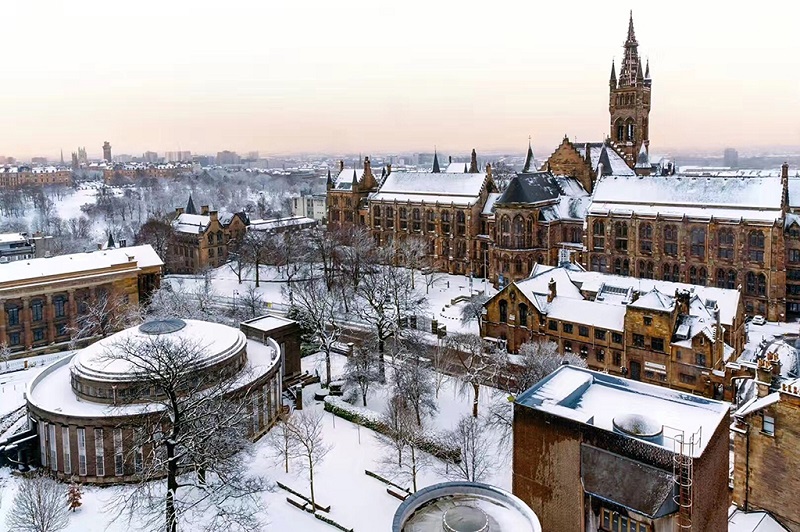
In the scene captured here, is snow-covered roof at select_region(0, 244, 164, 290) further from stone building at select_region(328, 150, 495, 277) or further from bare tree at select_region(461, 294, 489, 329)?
stone building at select_region(328, 150, 495, 277)

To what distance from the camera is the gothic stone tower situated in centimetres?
10456

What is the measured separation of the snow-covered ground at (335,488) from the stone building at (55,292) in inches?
1084

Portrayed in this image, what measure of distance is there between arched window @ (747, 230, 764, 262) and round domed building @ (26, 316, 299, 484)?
53.1m

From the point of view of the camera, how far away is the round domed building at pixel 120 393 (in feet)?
126

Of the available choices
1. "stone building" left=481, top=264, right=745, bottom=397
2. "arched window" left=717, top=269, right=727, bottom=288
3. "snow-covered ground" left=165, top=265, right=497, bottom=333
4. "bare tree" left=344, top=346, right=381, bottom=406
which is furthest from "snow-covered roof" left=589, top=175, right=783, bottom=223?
"bare tree" left=344, top=346, right=381, bottom=406

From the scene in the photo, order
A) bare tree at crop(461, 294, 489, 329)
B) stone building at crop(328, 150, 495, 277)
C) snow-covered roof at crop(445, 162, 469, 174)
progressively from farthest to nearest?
snow-covered roof at crop(445, 162, 469, 174) < stone building at crop(328, 150, 495, 277) < bare tree at crop(461, 294, 489, 329)

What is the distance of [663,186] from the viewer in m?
77.2

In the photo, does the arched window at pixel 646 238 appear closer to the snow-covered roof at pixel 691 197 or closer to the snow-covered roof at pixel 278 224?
the snow-covered roof at pixel 691 197

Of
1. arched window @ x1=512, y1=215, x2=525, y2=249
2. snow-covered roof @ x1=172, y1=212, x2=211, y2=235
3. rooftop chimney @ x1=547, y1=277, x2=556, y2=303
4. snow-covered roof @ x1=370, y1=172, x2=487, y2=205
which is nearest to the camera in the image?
rooftop chimney @ x1=547, y1=277, x2=556, y2=303

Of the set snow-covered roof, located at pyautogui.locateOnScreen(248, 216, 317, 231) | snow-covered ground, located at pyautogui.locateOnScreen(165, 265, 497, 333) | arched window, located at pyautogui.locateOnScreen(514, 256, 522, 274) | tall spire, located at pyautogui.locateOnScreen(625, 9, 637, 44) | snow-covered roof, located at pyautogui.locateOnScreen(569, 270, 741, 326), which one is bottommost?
snow-covered ground, located at pyautogui.locateOnScreen(165, 265, 497, 333)

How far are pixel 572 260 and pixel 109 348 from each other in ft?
185

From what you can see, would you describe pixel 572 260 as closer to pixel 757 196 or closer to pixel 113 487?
pixel 757 196

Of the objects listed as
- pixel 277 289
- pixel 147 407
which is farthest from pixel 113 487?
pixel 277 289

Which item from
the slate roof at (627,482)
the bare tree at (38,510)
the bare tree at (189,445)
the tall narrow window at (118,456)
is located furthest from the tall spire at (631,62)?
the bare tree at (38,510)
